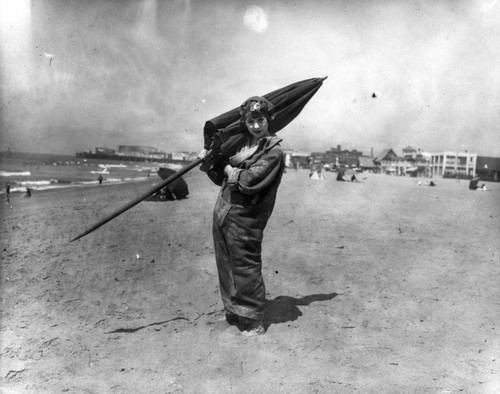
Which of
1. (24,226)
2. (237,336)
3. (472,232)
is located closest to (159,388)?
(237,336)

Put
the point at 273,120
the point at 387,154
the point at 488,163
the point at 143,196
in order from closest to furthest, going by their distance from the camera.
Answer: the point at 143,196 → the point at 273,120 → the point at 488,163 → the point at 387,154

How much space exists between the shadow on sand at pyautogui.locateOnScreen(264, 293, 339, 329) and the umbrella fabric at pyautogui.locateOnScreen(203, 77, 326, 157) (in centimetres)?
168

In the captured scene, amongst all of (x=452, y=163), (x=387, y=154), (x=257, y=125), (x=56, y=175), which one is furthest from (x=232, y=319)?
(x=387, y=154)

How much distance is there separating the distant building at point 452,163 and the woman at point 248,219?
57911 millimetres

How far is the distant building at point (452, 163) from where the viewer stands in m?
55.8

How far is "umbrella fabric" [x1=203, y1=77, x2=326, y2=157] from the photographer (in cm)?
345

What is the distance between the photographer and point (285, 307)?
4.04 meters

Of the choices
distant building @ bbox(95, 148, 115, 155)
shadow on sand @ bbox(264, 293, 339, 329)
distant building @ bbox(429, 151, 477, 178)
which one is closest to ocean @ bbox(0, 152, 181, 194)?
shadow on sand @ bbox(264, 293, 339, 329)

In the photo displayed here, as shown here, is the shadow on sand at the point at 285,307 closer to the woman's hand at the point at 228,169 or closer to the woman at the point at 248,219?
the woman at the point at 248,219

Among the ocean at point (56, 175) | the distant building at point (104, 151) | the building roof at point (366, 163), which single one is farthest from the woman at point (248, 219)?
the distant building at point (104, 151)

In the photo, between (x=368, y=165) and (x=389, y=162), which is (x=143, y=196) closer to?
(x=368, y=165)

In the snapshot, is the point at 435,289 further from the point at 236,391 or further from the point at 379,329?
the point at 236,391

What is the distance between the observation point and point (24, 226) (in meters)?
8.05

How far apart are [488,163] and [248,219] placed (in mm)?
60662
